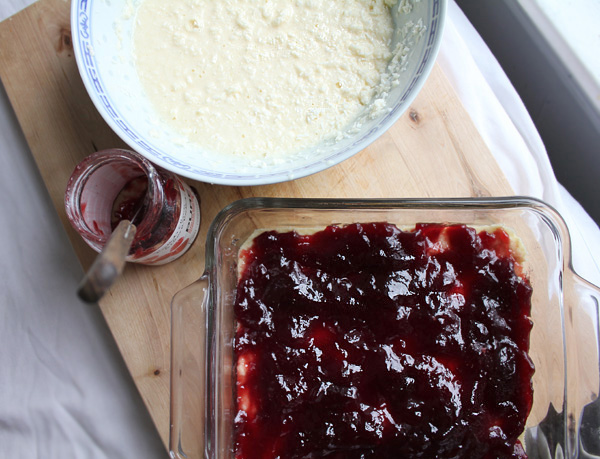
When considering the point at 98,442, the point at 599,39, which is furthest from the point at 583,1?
the point at 98,442

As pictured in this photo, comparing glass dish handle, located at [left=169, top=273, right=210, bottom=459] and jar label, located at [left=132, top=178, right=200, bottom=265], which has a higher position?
jar label, located at [left=132, top=178, right=200, bottom=265]

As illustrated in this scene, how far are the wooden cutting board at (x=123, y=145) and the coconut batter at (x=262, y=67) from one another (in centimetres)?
14

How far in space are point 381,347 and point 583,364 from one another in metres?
0.44

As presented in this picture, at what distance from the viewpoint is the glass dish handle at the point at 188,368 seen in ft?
3.34

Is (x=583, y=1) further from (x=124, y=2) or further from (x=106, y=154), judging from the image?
(x=106, y=154)

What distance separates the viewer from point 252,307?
1.06 m

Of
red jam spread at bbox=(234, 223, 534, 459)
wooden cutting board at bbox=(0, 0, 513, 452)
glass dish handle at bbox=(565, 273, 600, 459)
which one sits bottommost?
glass dish handle at bbox=(565, 273, 600, 459)

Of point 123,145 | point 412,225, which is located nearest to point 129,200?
point 123,145

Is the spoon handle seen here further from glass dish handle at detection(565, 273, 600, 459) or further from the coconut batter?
glass dish handle at detection(565, 273, 600, 459)

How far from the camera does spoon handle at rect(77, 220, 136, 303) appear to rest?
28.5 inches

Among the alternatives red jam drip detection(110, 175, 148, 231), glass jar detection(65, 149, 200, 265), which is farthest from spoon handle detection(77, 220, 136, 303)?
red jam drip detection(110, 175, 148, 231)

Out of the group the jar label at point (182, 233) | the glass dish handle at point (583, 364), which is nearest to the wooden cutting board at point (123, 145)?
the jar label at point (182, 233)

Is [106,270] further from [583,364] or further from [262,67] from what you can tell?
[583,364]

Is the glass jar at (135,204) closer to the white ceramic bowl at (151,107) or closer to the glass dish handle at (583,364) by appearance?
the white ceramic bowl at (151,107)
